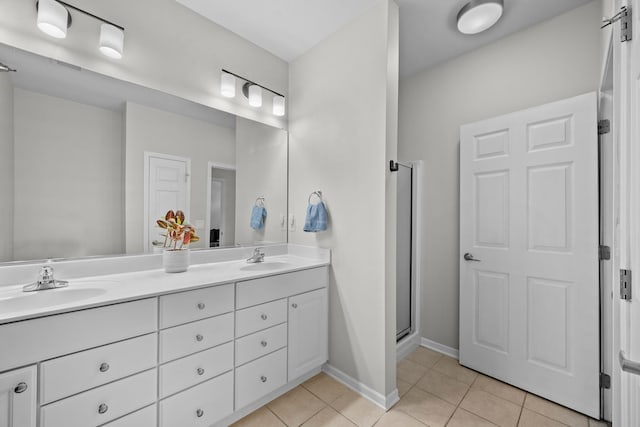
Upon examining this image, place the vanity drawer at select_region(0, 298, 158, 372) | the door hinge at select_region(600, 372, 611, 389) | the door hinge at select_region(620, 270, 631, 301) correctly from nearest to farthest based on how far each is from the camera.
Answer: the door hinge at select_region(620, 270, 631, 301) < the vanity drawer at select_region(0, 298, 158, 372) < the door hinge at select_region(600, 372, 611, 389)

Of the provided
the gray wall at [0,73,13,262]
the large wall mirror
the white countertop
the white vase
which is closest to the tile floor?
the white countertop

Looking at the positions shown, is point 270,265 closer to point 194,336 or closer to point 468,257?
point 194,336

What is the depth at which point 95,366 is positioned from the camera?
1.07 metres

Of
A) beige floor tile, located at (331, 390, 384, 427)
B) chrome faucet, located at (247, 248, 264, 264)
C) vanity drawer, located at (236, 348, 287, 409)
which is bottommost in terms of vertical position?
beige floor tile, located at (331, 390, 384, 427)

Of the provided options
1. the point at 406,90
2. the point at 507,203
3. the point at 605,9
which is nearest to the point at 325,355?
the point at 507,203

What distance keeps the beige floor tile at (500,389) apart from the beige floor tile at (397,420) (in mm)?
625

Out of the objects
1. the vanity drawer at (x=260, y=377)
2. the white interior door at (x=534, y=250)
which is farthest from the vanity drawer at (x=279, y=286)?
the white interior door at (x=534, y=250)

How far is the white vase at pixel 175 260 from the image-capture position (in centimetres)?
164

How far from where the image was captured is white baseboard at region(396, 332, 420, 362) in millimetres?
2325

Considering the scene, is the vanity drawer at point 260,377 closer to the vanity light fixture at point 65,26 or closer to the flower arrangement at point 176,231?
the flower arrangement at point 176,231

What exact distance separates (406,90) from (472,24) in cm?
89

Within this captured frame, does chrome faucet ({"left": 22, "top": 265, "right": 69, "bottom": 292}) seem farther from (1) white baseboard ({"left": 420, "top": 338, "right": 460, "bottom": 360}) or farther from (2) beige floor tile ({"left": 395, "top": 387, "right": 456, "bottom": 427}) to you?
(1) white baseboard ({"left": 420, "top": 338, "right": 460, "bottom": 360})

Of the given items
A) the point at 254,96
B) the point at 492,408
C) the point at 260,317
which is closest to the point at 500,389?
the point at 492,408

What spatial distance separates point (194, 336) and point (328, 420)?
3.16 feet
